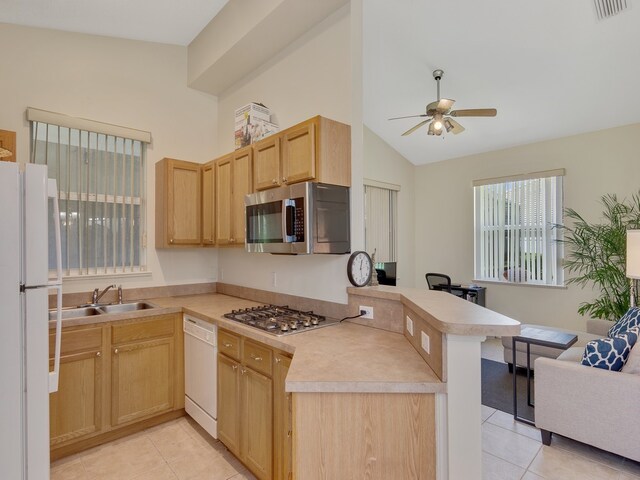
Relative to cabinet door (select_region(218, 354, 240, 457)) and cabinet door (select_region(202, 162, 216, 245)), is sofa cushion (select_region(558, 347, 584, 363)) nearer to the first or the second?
cabinet door (select_region(218, 354, 240, 457))

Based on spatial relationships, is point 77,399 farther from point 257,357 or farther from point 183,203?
point 183,203

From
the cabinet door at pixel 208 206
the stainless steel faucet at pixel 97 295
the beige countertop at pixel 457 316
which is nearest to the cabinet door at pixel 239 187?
the cabinet door at pixel 208 206

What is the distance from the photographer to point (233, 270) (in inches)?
138

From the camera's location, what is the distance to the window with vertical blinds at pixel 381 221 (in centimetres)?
577

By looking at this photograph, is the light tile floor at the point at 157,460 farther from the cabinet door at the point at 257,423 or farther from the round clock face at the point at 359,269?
the round clock face at the point at 359,269

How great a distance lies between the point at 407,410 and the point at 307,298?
137 cm

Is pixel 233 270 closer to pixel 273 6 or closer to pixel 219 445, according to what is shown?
pixel 219 445

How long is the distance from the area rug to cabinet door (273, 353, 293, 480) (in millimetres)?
2116

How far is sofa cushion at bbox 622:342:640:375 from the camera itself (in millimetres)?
2104

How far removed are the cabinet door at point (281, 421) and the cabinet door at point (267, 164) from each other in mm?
1254

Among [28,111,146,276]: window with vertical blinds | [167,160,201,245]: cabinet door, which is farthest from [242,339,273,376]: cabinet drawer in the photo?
[28,111,146,276]: window with vertical blinds

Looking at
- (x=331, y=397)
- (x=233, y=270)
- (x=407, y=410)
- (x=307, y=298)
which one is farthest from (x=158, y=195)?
(x=407, y=410)

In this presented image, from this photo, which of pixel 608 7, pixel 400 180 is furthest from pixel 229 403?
pixel 400 180

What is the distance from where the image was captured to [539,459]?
226 centimetres
